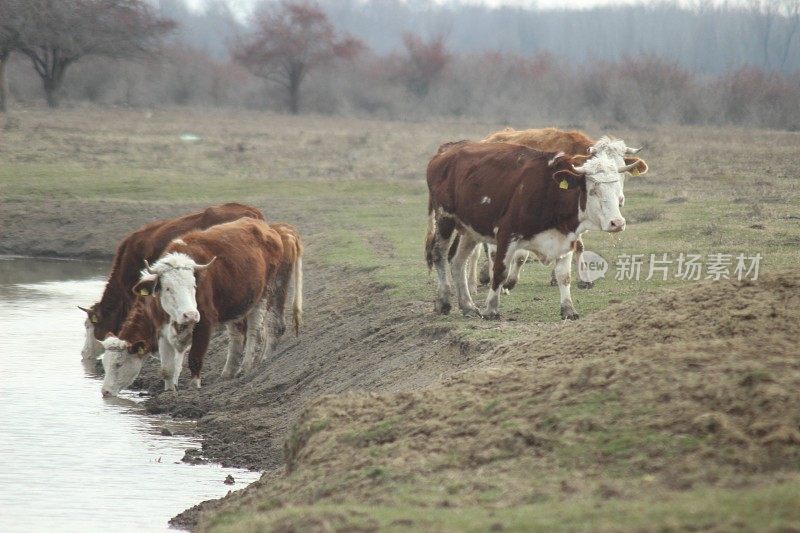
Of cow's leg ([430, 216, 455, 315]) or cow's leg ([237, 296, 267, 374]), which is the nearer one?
cow's leg ([430, 216, 455, 315])

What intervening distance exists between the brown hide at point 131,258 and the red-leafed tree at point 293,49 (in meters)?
56.7

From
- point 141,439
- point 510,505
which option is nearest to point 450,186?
point 141,439

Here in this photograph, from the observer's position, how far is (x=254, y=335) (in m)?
15.7

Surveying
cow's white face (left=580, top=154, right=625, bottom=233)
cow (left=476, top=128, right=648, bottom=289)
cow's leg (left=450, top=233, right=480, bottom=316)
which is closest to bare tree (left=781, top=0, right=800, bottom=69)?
cow (left=476, top=128, right=648, bottom=289)

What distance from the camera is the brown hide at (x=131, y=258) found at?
16.2 metres

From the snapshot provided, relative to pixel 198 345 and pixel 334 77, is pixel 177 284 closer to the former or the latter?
pixel 198 345

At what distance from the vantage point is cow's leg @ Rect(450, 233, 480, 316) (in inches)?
566

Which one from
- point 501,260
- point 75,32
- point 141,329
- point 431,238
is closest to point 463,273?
point 431,238

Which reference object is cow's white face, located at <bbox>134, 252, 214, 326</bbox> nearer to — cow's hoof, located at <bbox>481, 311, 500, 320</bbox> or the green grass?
cow's hoof, located at <bbox>481, 311, 500, 320</bbox>

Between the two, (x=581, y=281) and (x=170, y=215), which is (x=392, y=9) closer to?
(x=170, y=215)

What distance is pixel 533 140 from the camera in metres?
17.4

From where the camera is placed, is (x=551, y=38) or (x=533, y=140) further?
(x=551, y=38)

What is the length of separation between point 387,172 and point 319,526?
30076 millimetres

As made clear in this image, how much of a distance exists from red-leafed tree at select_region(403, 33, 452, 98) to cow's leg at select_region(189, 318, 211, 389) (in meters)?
62.5
